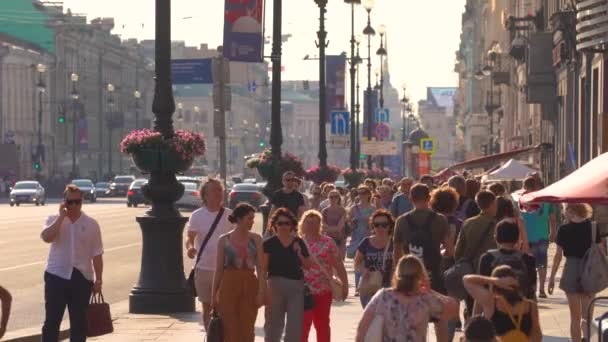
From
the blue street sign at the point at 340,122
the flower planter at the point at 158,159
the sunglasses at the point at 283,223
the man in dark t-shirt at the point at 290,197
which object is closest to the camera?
the sunglasses at the point at 283,223

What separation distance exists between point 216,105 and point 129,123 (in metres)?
147

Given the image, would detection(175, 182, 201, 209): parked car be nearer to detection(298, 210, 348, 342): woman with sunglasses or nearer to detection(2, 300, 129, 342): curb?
detection(2, 300, 129, 342): curb

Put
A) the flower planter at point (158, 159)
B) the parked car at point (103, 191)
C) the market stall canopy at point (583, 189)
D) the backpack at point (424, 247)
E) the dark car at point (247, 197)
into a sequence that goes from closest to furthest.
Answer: the market stall canopy at point (583, 189) < the backpack at point (424, 247) < the flower planter at point (158, 159) < the dark car at point (247, 197) < the parked car at point (103, 191)

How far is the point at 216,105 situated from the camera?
2394 cm

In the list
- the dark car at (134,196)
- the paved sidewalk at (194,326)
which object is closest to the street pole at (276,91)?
the paved sidewalk at (194,326)

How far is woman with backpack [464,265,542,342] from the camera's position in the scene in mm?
10508

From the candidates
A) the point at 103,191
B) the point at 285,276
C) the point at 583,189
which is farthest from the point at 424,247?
the point at 103,191

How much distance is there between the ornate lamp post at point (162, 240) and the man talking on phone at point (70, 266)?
16.9 ft

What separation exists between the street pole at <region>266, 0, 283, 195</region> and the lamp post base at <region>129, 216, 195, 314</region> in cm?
1207

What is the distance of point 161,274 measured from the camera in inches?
780

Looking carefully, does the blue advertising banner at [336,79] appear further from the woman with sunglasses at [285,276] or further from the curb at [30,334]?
the woman with sunglasses at [285,276]

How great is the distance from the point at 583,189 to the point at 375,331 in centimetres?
212

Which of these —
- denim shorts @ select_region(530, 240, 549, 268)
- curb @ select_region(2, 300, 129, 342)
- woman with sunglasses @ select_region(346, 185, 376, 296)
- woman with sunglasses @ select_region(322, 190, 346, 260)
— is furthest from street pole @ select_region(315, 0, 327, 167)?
curb @ select_region(2, 300, 129, 342)

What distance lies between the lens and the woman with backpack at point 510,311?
10508 mm
